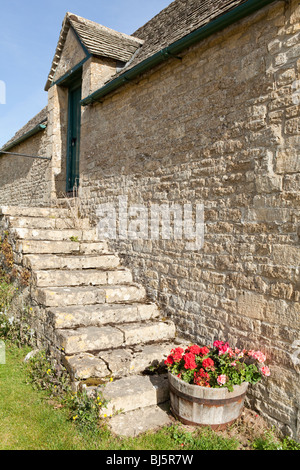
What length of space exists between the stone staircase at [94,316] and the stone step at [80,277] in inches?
0.6

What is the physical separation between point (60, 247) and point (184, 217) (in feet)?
7.77

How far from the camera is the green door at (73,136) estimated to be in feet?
29.4

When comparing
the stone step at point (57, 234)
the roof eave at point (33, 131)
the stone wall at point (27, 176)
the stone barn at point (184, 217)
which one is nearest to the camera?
the stone barn at point (184, 217)

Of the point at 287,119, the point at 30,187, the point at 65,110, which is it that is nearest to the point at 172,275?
the point at 287,119

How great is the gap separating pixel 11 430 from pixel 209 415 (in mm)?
1828

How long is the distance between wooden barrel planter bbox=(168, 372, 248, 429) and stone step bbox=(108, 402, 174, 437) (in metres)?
0.22

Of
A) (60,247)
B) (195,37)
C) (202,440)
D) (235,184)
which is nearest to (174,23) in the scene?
(195,37)

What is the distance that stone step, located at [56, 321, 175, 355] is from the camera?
13.6 feet

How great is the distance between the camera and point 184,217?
16.0ft

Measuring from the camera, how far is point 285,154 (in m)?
3.46

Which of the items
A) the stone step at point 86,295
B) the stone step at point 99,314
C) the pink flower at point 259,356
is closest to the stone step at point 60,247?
the stone step at point 86,295

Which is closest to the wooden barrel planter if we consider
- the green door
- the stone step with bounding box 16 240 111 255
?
the stone step with bounding box 16 240 111 255

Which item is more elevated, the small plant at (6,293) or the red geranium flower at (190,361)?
the small plant at (6,293)

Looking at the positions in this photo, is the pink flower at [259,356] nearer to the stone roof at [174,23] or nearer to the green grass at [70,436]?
the green grass at [70,436]
